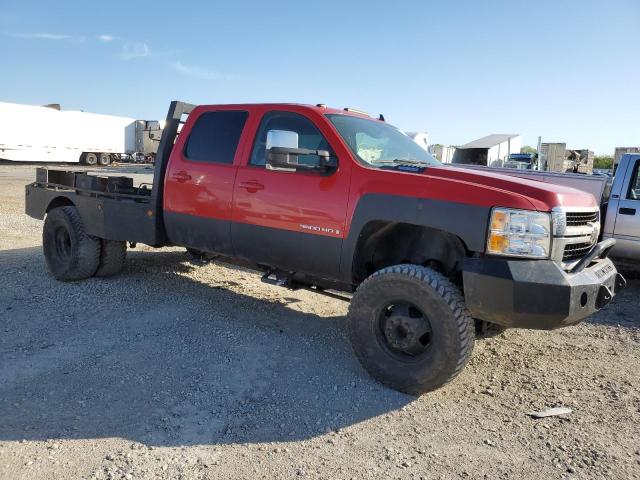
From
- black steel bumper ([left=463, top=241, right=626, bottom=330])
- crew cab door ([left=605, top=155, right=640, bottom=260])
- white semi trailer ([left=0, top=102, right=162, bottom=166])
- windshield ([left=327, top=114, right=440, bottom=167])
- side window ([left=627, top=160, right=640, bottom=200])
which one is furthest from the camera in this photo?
white semi trailer ([left=0, top=102, right=162, bottom=166])

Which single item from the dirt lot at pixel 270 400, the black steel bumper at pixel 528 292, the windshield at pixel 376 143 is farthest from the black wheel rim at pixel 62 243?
the black steel bumper at pixel 528 292

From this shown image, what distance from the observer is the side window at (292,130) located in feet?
13.8

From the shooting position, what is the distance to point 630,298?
6.66 metres

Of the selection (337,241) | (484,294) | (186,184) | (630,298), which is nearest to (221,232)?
(186,184)

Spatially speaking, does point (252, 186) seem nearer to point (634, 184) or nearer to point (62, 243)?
point (62, 243)

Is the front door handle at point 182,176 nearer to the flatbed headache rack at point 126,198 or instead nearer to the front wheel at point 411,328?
the flatbed headache rack at point 126,198

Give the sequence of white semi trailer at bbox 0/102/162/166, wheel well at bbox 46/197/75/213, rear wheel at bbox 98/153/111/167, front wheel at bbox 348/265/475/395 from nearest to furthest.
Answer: front wheel at bbox 348/265/475/395
wheel well at bbox 46/197/75/213
white semi trailer at bbox 0/102/162/166
rear wheel at bbox 98/153/111/167

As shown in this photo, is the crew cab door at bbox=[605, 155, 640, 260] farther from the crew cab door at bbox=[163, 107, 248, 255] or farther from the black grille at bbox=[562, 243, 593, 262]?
the crew cab door at bbox=[163, 107, 248, 255]

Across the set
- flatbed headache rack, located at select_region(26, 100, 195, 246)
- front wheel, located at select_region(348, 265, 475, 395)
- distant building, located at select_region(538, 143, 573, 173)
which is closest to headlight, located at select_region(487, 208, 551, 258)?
front wheel, located at select_region(348, 265, 475, 395)

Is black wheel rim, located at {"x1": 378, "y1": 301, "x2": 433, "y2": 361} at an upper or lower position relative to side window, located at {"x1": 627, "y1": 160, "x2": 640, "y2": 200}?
lower

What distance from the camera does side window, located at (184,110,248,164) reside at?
478 centimetres

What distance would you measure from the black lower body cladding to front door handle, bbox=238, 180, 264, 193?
193cm

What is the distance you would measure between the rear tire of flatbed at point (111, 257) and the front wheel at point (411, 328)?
12.0 ft

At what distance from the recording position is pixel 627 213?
698 centimetres
